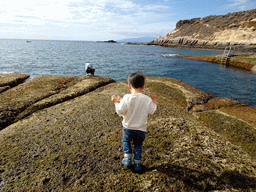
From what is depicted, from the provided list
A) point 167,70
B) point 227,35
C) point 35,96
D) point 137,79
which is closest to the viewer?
point 137,79

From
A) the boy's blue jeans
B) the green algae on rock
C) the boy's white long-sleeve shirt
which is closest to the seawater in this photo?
the boy's white long-sleeve shirt

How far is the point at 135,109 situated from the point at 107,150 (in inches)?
109

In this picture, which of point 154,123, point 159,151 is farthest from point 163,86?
point 159,151

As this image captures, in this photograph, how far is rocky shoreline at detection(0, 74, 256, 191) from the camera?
4152 millimetres

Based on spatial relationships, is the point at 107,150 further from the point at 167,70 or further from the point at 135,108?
the point at 167,70

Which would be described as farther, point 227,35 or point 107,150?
point 227,35

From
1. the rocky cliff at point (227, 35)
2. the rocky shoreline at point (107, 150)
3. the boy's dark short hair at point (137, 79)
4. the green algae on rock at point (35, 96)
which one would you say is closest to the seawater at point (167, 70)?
the rocky shoreline at point (107, 150)

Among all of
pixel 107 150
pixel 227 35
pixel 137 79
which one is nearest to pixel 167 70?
pixel 107 150

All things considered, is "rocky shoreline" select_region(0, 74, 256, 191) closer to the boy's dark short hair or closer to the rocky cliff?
the boy's dark short hair

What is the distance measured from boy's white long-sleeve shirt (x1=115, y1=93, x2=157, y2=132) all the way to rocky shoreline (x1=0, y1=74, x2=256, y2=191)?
5.77 ft

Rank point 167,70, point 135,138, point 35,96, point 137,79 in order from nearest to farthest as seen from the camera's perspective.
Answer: point 137,79 → point 135,138 → point 35,96 → point 167,70

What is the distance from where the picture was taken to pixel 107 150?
5559 millimetres

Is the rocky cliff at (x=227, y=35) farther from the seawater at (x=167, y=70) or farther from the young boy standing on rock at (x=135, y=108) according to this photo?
the young boy standing on rock at (x=135, y=108)

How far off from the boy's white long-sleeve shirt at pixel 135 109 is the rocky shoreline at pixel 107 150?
5.77ft
